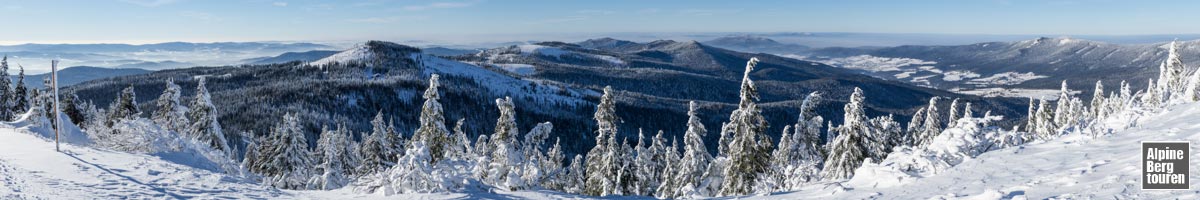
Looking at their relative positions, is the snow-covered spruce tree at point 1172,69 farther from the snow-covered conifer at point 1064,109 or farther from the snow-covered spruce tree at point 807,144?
the snow-covered spruce tree at point 807,144

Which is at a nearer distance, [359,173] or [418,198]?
[418,198]

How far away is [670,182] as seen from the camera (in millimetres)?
33031

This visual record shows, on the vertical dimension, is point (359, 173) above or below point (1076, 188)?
below

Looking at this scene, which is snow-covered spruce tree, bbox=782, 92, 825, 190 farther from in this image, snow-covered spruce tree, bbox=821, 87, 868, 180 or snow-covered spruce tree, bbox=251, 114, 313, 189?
snow-covered spruce tree, bbox=251, 114, 313, 189

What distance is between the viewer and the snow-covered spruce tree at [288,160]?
32.1 meters

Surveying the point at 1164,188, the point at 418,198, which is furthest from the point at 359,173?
the point at 1164,188

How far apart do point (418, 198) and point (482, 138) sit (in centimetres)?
1604

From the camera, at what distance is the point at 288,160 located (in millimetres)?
32469

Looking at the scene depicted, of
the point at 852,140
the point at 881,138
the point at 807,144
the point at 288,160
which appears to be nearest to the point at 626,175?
the point at 807,144

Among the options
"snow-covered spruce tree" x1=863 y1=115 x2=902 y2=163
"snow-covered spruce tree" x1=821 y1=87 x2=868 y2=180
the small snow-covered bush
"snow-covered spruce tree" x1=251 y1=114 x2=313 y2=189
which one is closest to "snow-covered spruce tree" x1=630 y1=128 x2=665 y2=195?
"snow-covered spruce tree" x1=821 y1=87 x2=868 y2=180

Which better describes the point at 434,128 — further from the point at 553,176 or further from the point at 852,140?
the point at 852,140

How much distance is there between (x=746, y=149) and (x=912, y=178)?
1207cm

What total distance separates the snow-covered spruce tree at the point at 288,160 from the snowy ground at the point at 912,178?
11099mm

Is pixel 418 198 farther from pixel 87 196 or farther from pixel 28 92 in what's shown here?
pixel 28 92
